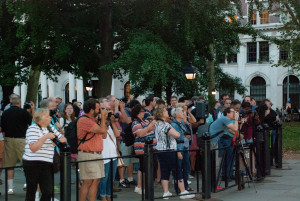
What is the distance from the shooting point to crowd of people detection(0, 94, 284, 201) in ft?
24.8

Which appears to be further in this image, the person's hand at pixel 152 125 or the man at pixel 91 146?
the person's hand at pixel 152 125

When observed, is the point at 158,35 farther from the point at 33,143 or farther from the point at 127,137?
the point at 33,143

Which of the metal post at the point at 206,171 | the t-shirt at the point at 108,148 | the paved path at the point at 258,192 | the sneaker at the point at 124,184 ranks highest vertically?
the t-shirt at the point at 108,148

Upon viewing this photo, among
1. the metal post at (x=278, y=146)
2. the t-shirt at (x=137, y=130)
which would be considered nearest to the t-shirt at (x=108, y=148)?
the t-shirt at (x=137, y=130)

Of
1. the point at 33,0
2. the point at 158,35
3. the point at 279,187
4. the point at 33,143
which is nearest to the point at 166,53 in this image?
the point at 158,35

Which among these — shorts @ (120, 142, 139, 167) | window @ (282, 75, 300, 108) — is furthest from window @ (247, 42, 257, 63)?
shorts @ (120, 142, 139, 167)

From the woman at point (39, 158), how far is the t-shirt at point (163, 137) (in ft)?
8.08

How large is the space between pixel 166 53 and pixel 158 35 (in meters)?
1.16

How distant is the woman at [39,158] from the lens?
7.37 meters

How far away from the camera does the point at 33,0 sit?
1748 centimetres

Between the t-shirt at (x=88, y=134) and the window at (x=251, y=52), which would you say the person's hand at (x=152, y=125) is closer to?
the t-shirt at (x=88, y=134)

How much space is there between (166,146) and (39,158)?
289 centimetres

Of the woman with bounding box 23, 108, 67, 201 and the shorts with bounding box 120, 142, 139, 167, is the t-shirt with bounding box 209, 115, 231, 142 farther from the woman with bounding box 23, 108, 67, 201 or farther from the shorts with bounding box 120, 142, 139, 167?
the woman with bounding box 23, 108, 67, 201

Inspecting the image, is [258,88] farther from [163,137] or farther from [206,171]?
[163,137]
